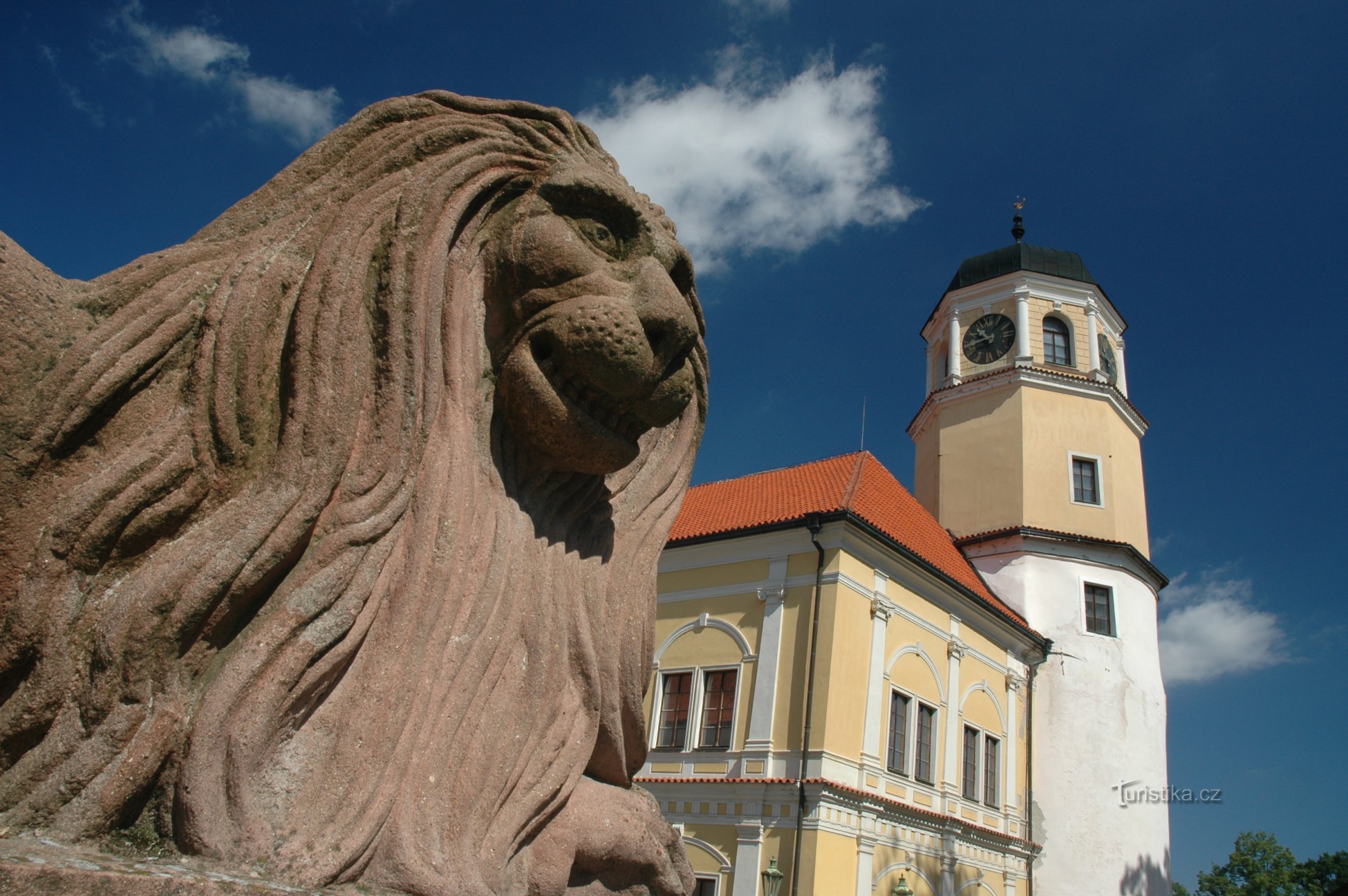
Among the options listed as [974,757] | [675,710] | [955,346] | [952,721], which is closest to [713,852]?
[675,710]

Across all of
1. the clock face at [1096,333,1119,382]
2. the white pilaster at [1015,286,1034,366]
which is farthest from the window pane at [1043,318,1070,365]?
the clock face at [1096,333,1119,382]

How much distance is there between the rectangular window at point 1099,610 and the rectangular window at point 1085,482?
2.38 metres

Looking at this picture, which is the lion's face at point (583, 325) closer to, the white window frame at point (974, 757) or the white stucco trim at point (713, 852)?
the white stucco trim at point (713, 852)

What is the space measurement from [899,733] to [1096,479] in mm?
10910

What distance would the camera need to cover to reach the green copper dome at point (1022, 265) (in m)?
27.8

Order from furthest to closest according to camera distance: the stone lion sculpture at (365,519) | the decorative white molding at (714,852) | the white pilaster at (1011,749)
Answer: the white pilaster at (1011,749), the decorative white molding at (714,852), the stone lion sculpture at (365,519)

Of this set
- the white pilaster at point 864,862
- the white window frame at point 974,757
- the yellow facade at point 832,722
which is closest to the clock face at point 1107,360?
the yellow facade at point 832,722

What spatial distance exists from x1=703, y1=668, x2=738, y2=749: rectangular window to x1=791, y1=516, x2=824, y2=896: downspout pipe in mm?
1540

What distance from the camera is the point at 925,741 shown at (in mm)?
18656

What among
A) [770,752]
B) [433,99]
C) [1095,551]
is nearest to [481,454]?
[433,99]

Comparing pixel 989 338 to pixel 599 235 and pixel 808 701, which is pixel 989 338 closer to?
pixel 808 701

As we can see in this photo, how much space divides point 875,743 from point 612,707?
51.0 feet

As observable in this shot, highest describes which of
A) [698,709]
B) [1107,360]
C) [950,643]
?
[1107,360]

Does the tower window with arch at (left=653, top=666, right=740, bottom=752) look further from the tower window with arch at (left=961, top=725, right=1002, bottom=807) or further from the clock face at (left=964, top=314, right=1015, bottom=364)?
the clock face at (left=964, top=314, right=1015, bottom=364)
